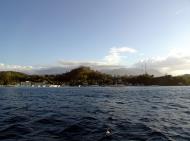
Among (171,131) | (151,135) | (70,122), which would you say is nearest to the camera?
(151,135)

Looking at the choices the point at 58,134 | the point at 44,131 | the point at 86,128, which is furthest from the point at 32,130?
the point at 86,128

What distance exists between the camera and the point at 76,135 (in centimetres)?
2300

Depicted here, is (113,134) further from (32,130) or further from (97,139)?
(32,130)

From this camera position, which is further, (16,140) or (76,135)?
(76,135)

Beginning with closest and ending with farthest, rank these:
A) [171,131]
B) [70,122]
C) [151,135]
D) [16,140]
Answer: [16,140], [151,135], [171,131], [70,122]

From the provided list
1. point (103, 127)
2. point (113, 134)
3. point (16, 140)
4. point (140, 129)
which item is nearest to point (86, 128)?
point (103, 127)

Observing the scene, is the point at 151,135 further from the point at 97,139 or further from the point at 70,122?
the point at 70,122

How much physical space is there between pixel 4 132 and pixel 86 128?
7.25 metres

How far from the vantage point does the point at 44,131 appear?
24219 millimetres

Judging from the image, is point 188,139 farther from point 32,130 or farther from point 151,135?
point 32,130

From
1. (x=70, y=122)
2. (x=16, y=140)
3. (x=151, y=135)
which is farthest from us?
(x=70, y=122)

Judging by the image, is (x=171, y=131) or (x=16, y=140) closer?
(x=16, y=140)

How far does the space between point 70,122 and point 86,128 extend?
3775 mm

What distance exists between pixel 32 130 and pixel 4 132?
2.40 metres
